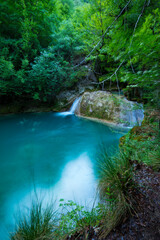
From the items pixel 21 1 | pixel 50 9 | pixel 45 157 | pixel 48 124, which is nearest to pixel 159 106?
pixel 45 157

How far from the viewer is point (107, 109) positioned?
7.35 m

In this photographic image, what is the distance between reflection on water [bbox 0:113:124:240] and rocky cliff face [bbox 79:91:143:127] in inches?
36.3

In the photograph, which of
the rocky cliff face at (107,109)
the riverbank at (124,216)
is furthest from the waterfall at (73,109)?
the riverbank at (124,216)

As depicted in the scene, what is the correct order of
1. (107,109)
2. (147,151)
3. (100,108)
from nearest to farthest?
(147,151) < (107,109) < (100,108)

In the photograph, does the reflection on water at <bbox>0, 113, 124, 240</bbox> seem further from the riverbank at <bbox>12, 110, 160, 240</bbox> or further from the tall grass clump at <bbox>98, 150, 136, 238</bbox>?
the tall grass clump at <bbox>98, 150, 136, 238</bbox>

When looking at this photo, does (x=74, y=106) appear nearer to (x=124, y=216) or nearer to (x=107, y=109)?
(x=107, y=109)

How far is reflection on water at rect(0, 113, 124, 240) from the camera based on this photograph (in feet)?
8.34

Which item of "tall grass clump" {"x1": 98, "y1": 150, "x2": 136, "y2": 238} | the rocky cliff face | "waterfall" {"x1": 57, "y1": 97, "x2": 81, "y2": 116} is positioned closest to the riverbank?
"tall grass clump" {"x1": 98, "y1": 150, "x2": 136, "y2": 238}

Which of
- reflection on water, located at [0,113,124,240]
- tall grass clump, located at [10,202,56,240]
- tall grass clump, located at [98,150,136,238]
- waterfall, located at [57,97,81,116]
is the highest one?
waterfall, located at [57,97,81,116]

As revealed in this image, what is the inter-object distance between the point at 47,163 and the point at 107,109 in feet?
16.3

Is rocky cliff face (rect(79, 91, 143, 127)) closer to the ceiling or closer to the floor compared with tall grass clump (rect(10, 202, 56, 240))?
closer to the ceiling

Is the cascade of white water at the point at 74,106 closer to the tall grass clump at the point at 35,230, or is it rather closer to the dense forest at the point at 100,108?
the dense forest at the point at 100,108

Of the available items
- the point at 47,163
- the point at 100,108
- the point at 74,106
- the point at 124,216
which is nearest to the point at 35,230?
the point at 124,216

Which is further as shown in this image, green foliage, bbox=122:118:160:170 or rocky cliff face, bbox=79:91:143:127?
rocky cliff face, bbox=79:91:143:127
